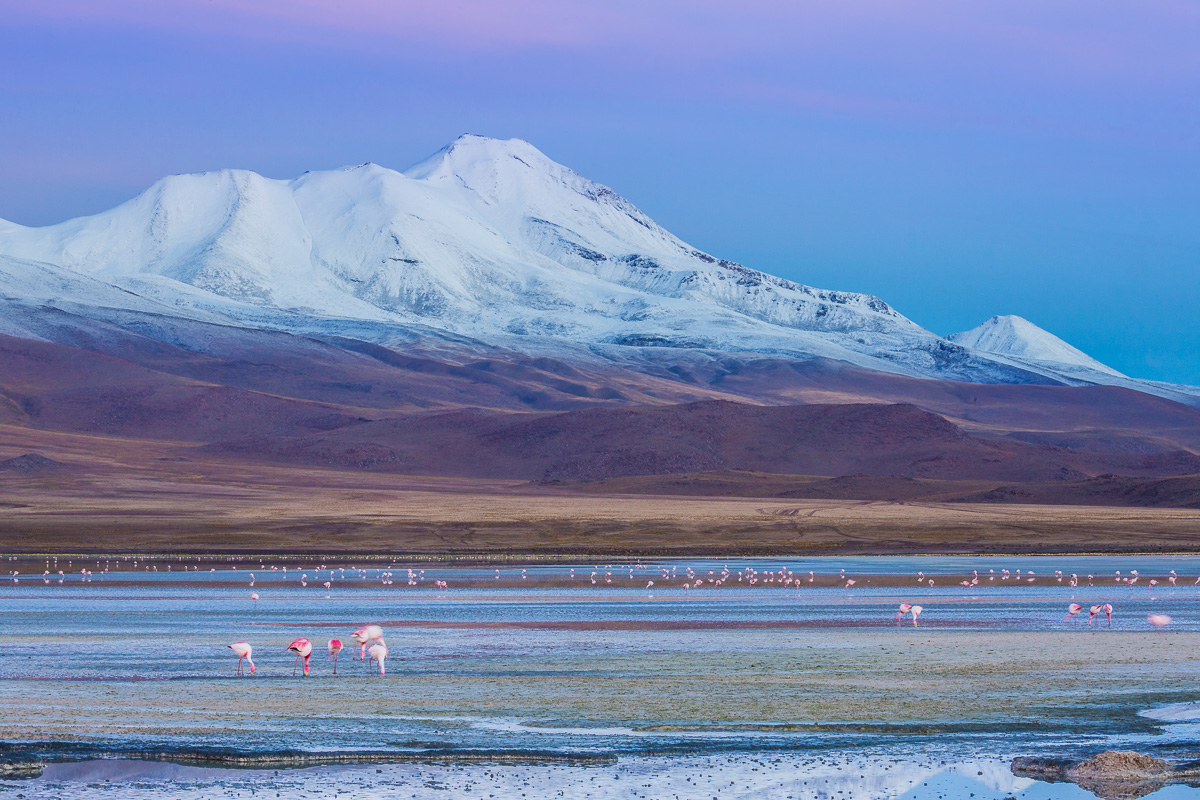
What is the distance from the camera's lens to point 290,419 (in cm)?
15650

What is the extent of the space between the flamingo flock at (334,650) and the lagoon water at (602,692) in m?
0.32

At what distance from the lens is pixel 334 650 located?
79.0 ft

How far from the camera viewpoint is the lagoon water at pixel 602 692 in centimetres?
1548

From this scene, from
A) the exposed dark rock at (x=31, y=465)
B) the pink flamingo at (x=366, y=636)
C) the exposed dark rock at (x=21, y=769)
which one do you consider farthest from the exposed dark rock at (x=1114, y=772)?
the exposed dark rock at (x=31, y=465)

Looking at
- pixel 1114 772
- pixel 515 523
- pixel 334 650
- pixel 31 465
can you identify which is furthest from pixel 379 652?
pixel 31 465

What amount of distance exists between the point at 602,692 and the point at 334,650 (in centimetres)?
519

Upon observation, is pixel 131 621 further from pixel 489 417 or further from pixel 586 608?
pixel 489 417

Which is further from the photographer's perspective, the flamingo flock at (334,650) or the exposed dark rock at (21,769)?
the flamingo flock at (334,650)

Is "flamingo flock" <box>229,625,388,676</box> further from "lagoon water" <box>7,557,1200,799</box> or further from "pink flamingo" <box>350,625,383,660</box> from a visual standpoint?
"lagoon water" <box>7,557,1200,799</box>

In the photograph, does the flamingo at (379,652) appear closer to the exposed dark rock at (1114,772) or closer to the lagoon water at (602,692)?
the lagoon water at (602,692)

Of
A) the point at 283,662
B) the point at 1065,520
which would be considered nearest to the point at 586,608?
the point at 283,662

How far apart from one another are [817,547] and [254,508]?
31973 mm

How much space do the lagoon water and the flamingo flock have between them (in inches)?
12.6

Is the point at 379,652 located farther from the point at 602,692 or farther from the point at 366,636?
the point at 602,692
